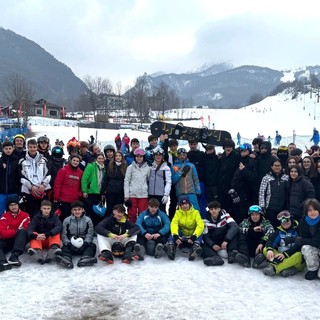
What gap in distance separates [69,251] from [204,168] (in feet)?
10.2

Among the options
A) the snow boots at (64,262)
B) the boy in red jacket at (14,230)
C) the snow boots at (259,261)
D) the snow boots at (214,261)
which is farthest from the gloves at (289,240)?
the boy in red jacket at (14,230)

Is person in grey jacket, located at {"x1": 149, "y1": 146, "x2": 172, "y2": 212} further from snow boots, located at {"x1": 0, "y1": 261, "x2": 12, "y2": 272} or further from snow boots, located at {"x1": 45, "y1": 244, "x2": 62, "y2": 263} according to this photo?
snow boots, located at {"x1": 0, "y1": 261, "x2": 12, "y2": 272}

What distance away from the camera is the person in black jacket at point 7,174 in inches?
265

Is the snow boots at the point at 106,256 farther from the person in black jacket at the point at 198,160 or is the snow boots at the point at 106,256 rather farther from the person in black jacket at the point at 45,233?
the person in black jacket at the point at 198,160

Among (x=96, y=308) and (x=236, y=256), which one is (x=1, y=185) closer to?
(x=96, y=308)

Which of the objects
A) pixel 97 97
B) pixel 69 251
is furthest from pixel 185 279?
pixel 97 97

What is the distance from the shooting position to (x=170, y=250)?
6.30m

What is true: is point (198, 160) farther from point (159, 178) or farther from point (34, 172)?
point (34, 172)

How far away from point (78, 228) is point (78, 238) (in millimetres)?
243

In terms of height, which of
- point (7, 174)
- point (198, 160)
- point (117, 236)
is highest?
point (198, 160)

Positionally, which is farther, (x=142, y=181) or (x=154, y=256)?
(x=142, y=181)

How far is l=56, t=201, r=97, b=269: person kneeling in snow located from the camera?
5986 millimetres

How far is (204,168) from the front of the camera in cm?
765

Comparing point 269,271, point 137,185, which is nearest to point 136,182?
point 137,185
